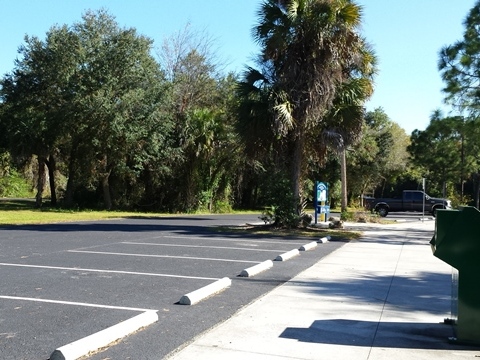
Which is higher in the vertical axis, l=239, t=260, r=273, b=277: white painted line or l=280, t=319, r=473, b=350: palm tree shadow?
l=239, t=260, r=273, b=277: white painted line

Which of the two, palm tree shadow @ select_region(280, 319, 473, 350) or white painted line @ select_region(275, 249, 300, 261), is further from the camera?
white painted line @ select_region(275, 249, 300, 261)

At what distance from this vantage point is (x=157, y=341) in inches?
227

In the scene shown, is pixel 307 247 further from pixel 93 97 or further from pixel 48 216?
pixel 93 97

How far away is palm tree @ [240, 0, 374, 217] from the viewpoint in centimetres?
2030

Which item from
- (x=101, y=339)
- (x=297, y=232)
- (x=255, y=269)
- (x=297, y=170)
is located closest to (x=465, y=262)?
(x=101, y=339)

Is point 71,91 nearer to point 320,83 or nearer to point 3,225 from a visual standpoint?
point 3,225

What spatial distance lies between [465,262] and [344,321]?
1.73 m

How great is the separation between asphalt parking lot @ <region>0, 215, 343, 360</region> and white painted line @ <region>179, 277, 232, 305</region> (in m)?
0.09

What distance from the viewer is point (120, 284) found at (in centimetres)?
895

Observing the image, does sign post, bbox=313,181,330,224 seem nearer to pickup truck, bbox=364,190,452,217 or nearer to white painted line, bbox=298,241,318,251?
white painted line, bbox=298,241,318,251

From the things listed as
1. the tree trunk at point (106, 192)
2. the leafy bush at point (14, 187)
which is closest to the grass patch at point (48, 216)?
the tree trunk at point (106, 192)

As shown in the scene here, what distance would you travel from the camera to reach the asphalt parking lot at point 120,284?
5867mm

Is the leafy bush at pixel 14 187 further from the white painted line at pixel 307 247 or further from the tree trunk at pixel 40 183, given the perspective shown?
the white painted line at pixel 307 247

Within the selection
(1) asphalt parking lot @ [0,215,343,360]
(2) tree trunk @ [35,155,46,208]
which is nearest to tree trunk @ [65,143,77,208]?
(2) tree trunk @ [35,155,46,208]
